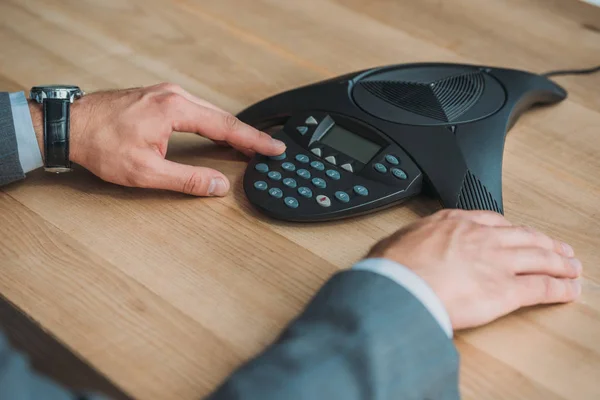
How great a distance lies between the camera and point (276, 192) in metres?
0.91

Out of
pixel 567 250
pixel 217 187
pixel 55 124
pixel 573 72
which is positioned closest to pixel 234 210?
pixel 217 187

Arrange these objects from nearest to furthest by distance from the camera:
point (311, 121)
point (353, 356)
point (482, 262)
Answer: point (353, 356), point (482, 262), point (311, 121)

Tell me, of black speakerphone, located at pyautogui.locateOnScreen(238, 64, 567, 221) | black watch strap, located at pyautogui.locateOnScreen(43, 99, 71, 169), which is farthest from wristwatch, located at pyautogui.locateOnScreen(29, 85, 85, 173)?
black speakerphone, located at pyautogui.locateOnScreen(238, 64, 567, 221)

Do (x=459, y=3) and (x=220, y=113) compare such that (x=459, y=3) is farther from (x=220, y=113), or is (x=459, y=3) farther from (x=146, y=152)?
(x=146, y=152)

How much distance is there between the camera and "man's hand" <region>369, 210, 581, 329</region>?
759 mm

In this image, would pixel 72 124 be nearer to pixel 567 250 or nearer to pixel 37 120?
pixel 37 120

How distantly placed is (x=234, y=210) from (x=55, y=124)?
0.24 metres

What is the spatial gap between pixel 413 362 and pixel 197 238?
0.30m

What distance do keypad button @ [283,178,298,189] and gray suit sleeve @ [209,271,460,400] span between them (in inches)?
8.0

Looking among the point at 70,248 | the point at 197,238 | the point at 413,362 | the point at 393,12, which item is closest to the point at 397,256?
the point at 413,362

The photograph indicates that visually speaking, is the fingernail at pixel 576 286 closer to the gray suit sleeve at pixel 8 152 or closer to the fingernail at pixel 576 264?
the fingernail at pixel 576 264

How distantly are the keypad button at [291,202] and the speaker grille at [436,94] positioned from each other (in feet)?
0.67

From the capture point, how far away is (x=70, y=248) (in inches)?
33.7

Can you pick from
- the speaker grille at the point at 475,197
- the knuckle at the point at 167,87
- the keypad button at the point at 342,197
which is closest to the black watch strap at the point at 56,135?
the knuckle at the point at 167,87
